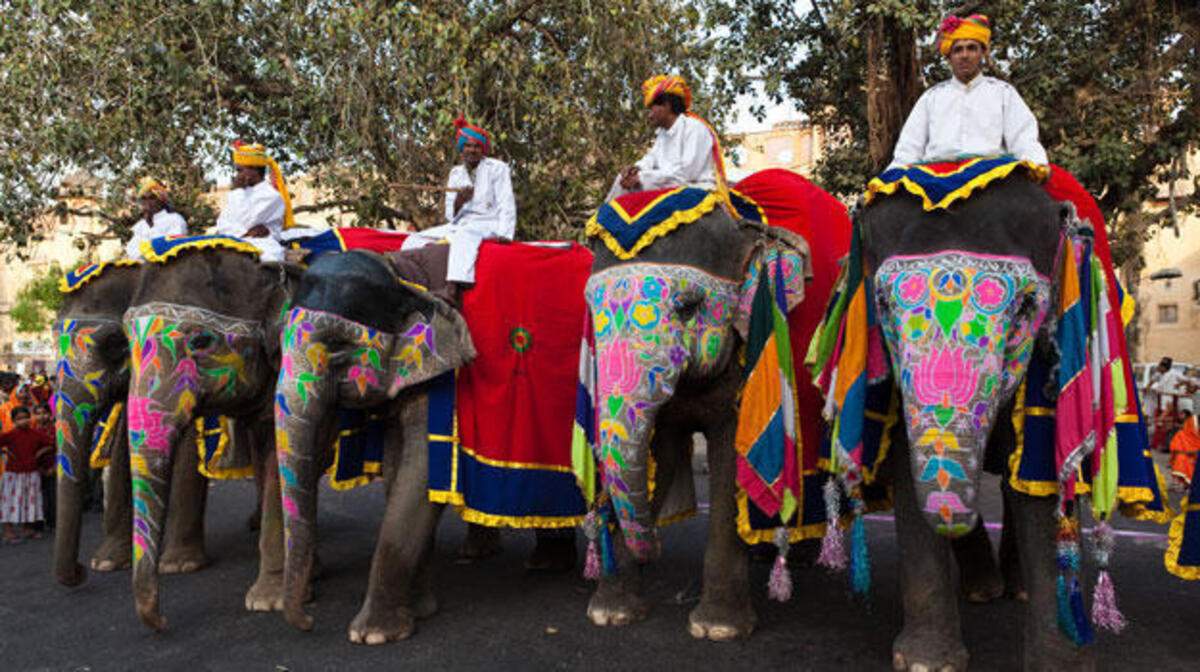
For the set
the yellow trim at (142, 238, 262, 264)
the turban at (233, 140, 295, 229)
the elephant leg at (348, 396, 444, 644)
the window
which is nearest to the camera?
the elephant leg at (348, 396, 444, 644)

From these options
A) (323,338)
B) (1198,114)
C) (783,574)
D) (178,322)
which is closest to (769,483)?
(783,574)

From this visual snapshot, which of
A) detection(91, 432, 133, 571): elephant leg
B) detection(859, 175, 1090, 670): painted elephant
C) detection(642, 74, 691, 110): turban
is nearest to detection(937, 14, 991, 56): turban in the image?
detection(859, 175, 1090, 670): painted elephant

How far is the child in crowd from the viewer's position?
823 cm

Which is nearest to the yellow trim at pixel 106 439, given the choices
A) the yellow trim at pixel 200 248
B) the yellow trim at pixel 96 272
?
the yellow trim at pixel 96 272

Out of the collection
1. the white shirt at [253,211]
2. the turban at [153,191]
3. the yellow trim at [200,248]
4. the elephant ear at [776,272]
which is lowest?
the elephant ear at [776,272]

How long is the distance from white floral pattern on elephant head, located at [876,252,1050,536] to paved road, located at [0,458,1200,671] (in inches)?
47.8

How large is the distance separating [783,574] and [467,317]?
237cm

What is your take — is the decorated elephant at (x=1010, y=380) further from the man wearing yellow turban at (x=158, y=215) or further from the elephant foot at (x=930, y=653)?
the man wearing yellow turban at (x=158, y=215)

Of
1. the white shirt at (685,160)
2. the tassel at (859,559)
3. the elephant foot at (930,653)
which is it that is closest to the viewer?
the elephant foot at (930,653)

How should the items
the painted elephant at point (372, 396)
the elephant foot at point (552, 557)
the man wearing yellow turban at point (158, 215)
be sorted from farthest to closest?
the man wearing yellow turban at point (158, 215), the elephant foot at point (552, 557), the painted elephant at point (372, 396)

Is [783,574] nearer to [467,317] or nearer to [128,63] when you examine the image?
[467,317]

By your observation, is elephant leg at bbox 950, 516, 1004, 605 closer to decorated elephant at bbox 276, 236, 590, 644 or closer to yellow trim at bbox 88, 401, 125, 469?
decorated elephant at bbox 276, 236, 590, 644

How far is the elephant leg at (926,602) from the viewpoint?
153 inches

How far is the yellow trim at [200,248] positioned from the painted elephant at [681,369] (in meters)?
2.22
